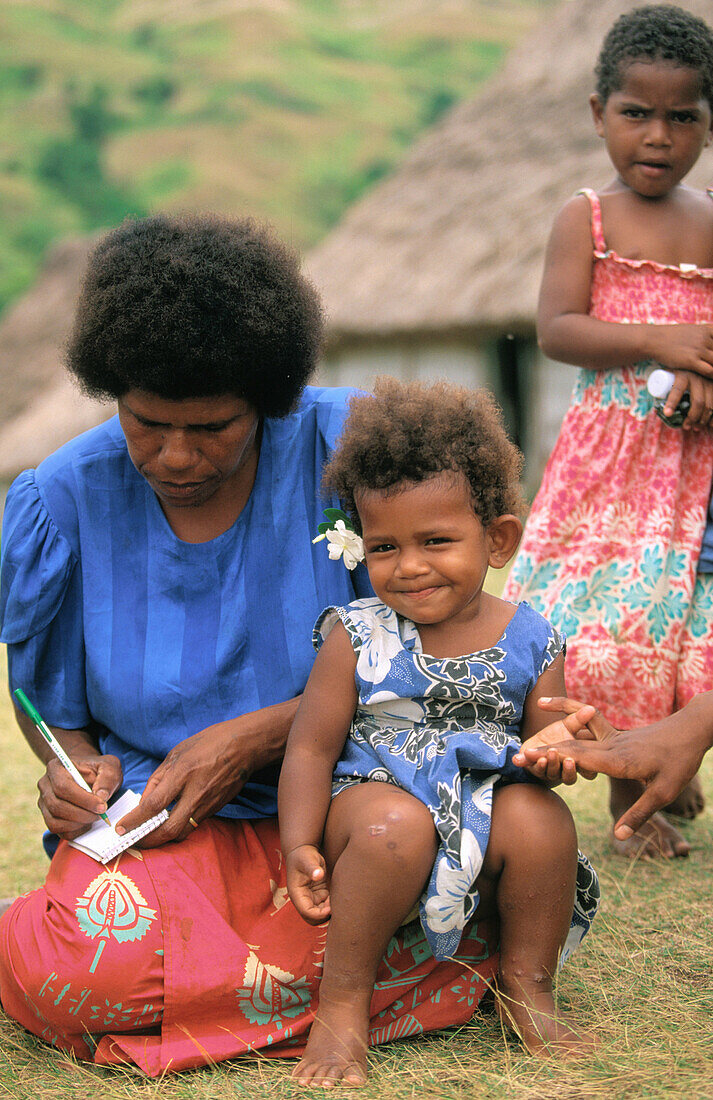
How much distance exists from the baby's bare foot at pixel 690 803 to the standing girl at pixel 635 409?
22 cm

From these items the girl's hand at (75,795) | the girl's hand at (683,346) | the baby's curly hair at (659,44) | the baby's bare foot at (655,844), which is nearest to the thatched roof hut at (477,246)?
the baby's curly hair at (659,44)

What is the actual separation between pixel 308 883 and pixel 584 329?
5.75ft

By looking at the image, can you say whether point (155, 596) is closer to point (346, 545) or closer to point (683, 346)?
point (346, 545)

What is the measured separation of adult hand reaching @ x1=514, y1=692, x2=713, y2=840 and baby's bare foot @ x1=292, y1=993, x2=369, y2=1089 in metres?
0.54

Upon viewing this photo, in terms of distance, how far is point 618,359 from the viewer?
10.5 ft

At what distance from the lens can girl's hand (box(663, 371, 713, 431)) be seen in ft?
10.1

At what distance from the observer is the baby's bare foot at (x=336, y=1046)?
6.67 feet

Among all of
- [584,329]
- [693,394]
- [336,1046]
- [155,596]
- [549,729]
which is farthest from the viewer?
[584,329]

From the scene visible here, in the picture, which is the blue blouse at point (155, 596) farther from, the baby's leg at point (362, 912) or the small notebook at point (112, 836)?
the baby's leg at point (362, 912)

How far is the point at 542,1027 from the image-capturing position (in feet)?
7.00

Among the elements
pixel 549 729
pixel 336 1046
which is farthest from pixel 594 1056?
pixel 549 729

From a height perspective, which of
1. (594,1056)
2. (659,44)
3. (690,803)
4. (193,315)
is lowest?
(690,803)

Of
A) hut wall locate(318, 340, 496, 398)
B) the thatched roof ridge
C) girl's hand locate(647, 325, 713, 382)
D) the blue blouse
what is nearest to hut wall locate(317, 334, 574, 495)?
hut wall locate(318, 340, 496, 398)

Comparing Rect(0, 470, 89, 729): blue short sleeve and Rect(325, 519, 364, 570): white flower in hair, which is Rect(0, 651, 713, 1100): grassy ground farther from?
Rect(325, 519, 364, 570): white flower in hair
